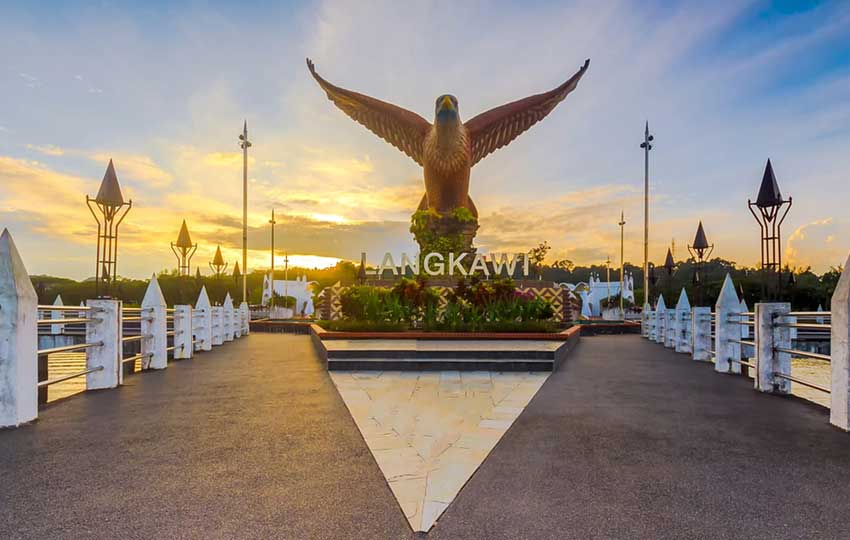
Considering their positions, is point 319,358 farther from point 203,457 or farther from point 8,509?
point 8,509

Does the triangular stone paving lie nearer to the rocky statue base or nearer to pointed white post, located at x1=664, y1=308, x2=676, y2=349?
pointed white post, located at x1=664, y1=308, x2=676, y2=349

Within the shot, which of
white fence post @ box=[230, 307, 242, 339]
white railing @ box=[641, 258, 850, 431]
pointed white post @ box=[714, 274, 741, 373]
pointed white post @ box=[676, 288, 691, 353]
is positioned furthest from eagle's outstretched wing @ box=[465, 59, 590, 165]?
pointed white post @ box=[714, 274, 741, 373]

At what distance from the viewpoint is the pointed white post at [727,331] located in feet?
24.4

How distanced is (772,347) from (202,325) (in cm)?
1074

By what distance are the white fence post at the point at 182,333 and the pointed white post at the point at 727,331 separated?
966 centimetres

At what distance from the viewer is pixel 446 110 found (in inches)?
673

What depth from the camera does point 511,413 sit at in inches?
190

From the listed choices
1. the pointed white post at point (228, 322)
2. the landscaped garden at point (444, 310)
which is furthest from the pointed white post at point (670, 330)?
the pointed white post at point (228, 322)

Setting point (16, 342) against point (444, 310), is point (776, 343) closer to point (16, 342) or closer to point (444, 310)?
point (444, 310)

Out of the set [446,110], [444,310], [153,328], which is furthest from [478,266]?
[153,328]

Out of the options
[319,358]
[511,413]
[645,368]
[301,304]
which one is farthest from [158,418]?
[301,304]

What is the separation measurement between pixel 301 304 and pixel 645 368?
3293cm

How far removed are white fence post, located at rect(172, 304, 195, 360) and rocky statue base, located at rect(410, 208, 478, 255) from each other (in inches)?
398

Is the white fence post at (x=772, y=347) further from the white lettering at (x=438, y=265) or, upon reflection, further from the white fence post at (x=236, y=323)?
the white fence post at (x=236, y=323)
